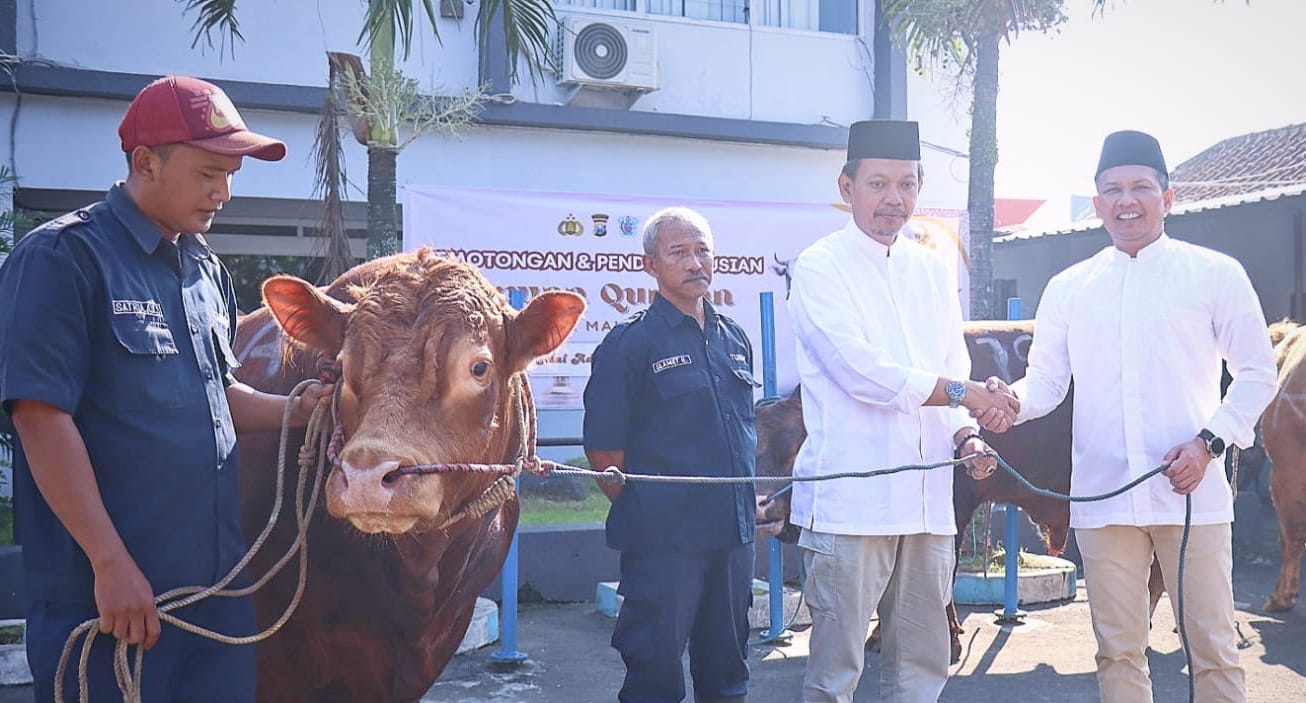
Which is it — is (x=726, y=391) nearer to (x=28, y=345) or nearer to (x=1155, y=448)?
(x=1155, y=448)

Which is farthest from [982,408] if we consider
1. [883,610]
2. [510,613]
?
[510,613]

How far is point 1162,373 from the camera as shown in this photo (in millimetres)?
4051

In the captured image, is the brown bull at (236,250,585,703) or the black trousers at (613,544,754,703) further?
the black trousers at (613,544,754,703)


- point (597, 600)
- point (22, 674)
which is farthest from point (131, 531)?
point (597, 600)

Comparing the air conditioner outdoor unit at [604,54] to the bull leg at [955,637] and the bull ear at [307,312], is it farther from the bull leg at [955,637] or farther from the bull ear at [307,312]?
the bull ear at [307,312]

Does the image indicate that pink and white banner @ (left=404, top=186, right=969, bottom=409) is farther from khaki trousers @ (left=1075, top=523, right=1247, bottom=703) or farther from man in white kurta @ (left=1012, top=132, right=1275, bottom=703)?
khaki trousers @ (left=1075, top=523, right=1247, bottom=703)

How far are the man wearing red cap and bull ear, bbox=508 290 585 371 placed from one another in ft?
2.59

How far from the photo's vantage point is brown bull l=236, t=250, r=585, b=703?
304 cm

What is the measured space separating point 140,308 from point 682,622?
206 centimetres

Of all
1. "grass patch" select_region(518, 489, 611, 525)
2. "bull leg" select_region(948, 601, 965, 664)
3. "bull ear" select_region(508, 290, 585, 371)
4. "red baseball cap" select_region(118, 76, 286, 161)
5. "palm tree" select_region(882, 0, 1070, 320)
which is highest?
"palm tree" select_region(882, 0, 1070, 320)

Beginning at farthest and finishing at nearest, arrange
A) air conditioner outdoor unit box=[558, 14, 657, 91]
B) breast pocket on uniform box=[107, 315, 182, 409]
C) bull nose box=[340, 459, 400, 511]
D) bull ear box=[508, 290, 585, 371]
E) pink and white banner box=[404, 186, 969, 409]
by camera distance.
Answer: air conditioner outdoor unit box=[558, 14, 657, 91], pink and white banner box=[404, 186, 969, 409], bull ear box=[508, 290, 585, 371], bull nose box=[340, 459, 400, 511], breast pocket on uniform box=[107, 315, 182, 409]

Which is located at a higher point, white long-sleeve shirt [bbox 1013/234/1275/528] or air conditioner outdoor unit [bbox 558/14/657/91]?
air conditioner outdoor unit [bbox 558/14/657/91]

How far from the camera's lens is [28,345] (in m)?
2.49

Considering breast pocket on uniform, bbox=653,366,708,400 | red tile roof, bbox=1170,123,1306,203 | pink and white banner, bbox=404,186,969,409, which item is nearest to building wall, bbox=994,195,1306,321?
red tile roof, bbox=1170,123,1306,203
